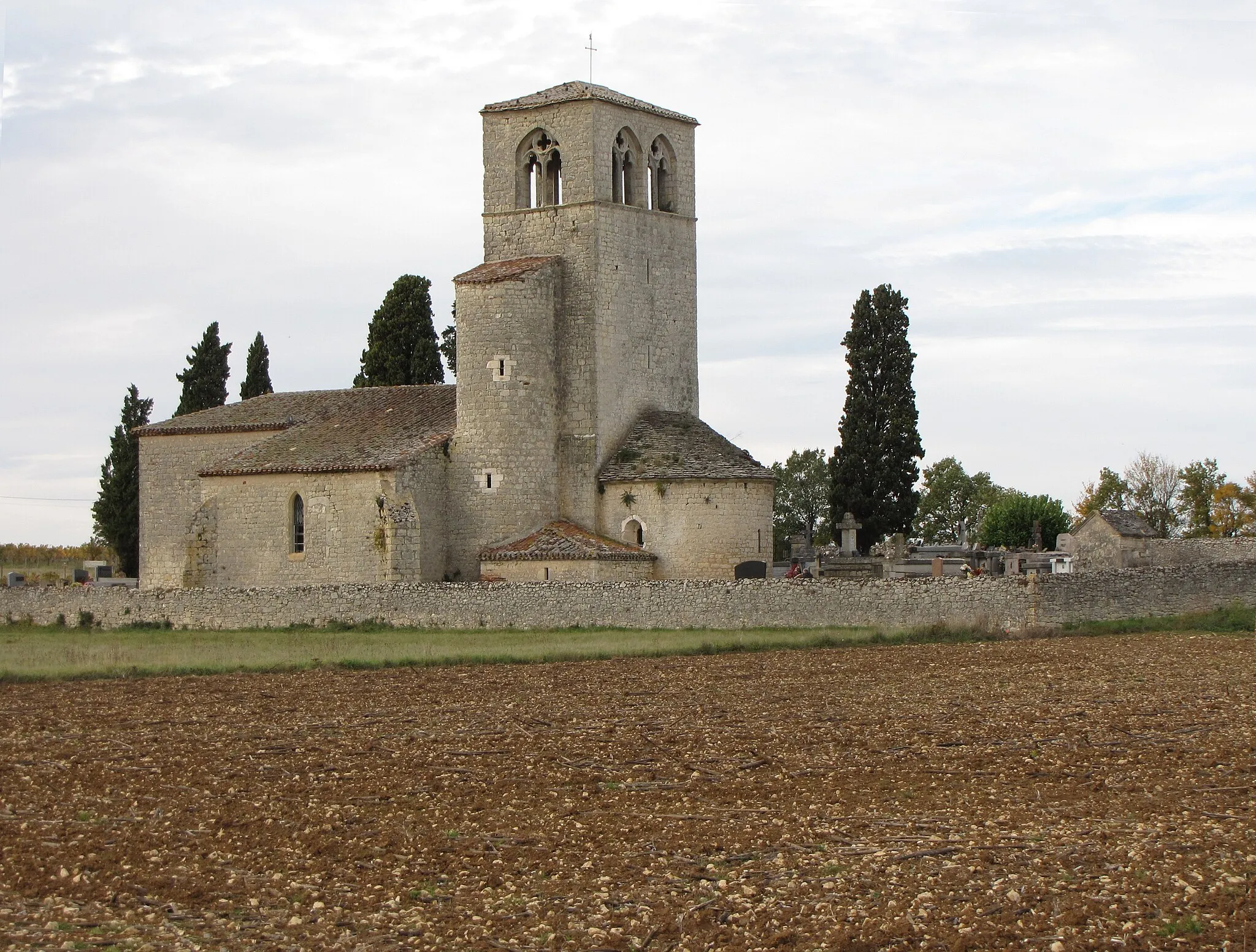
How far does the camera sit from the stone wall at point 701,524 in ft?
145

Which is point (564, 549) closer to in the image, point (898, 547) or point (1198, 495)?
point (898, 547)

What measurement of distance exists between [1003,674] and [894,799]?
39.5ft

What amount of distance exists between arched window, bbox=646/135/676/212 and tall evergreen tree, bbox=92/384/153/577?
24792 mm

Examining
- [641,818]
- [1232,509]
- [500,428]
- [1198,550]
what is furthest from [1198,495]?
[641,818]

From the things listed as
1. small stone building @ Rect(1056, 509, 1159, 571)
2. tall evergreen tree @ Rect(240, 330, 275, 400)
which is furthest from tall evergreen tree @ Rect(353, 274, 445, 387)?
small stone building @ Rect(1056, 509, 1159, 571)

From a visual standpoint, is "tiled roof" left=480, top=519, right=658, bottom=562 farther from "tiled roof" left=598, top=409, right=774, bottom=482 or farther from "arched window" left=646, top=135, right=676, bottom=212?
"arched window" left=646, top=135, right=676, bottom=212

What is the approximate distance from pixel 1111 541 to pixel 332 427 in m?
27.8

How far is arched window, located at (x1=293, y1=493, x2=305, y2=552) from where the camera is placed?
45938 mm

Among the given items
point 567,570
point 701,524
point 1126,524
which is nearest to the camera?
point 567,570

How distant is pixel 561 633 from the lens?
122 ft

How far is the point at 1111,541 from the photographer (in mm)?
57312

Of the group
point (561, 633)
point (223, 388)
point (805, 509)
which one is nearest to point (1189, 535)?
point (805, 509)

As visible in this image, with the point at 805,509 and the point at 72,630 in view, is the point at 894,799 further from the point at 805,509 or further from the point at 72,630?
the point at 805,509

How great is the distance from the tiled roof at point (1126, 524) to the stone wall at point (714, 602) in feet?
50.3
